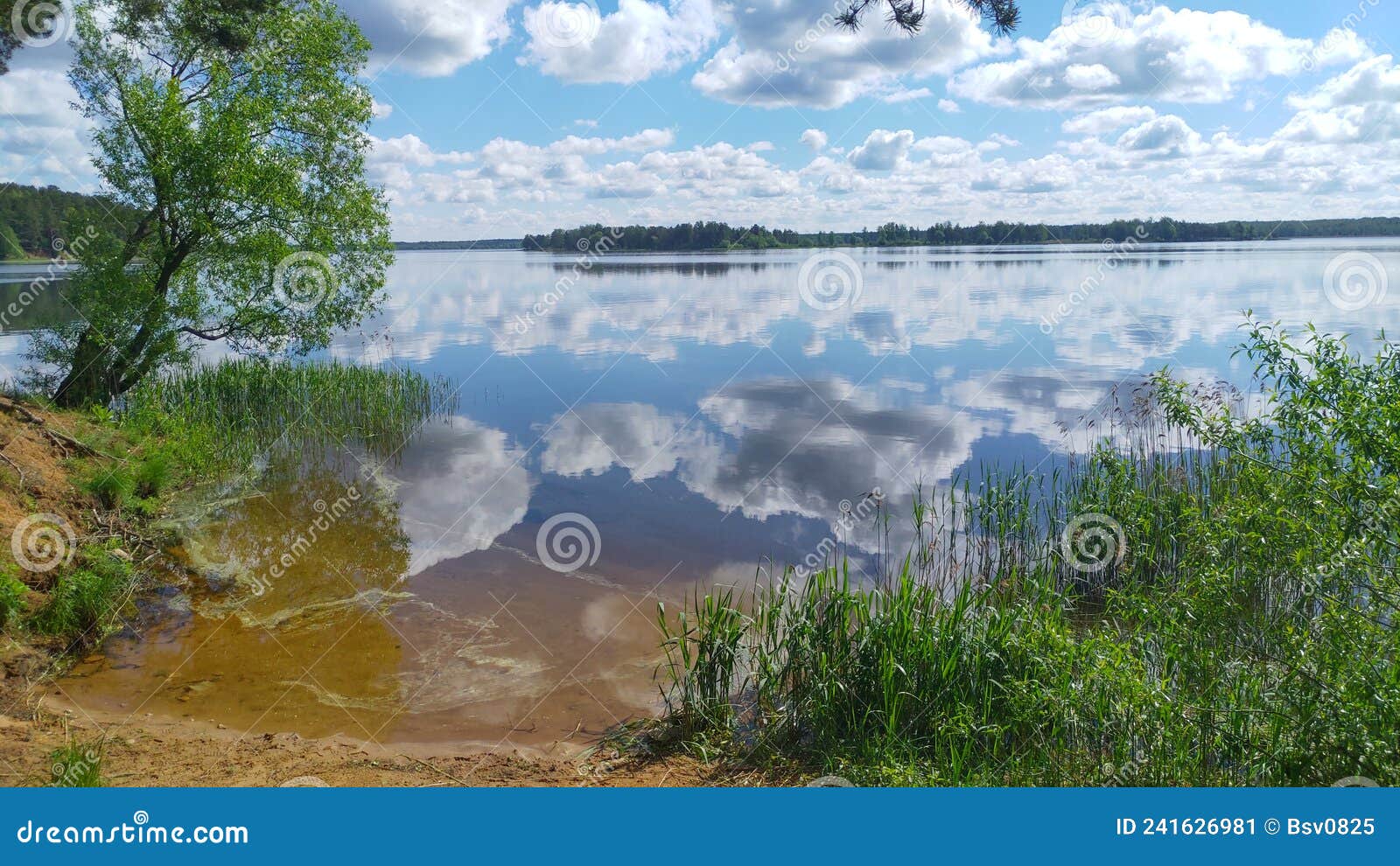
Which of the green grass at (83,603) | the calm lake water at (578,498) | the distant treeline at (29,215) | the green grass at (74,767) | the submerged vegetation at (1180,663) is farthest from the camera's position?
the distant treeline at (29,215)

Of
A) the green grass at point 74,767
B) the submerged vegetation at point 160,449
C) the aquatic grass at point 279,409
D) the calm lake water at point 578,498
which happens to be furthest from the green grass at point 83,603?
the aquatic grass at point 279,409

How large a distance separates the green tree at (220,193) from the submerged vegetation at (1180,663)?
38.1 ft

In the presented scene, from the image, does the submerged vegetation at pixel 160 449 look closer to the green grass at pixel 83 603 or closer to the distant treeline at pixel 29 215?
the green grass at pixel 83 603

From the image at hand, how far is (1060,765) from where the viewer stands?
15.8 ft

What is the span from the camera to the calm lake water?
22.6 feet

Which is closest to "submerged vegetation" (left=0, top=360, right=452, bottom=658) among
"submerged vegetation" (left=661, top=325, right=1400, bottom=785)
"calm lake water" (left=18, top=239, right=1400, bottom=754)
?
"calm lake water" (left=18, top=239, right=1400, bottom=754)

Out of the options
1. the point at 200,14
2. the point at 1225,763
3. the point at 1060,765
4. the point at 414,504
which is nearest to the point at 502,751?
the point at 1060,765

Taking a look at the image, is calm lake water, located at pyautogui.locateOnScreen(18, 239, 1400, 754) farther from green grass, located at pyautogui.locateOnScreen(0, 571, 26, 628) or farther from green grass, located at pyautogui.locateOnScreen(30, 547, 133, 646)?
green grass, located at pyautogui.locateOnScreen(0, 571, 26, 628)

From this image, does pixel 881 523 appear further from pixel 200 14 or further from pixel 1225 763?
pixel 200 14

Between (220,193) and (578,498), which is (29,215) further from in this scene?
(578,498)

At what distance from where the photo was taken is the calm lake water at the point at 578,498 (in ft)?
22.6

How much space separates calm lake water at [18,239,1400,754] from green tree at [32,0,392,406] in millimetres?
3707

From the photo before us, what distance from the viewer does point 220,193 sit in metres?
13.4

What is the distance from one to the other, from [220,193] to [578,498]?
25.9 ft
